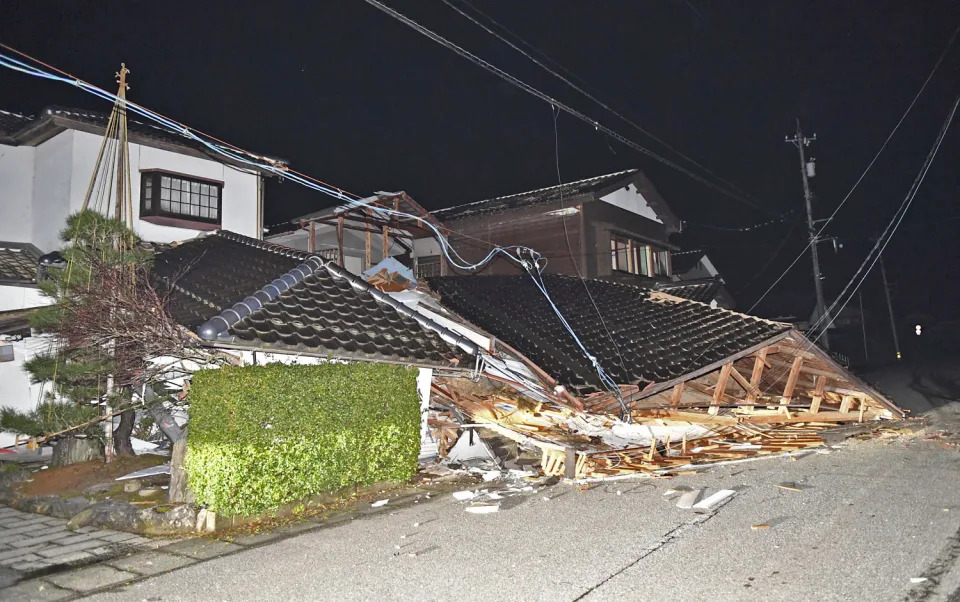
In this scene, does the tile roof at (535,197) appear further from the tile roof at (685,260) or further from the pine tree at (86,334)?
the pine tree at (86,334)

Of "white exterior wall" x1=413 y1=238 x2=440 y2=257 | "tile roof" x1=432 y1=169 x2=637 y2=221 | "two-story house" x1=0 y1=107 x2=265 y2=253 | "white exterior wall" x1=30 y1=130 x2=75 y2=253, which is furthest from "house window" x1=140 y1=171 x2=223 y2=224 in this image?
"tile roof" x1=432 y1=169 x2=637 y2=221

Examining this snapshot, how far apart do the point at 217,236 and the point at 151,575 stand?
11.6 metres

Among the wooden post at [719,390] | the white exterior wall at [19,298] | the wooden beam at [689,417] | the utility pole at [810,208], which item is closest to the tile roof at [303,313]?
the white exterior wall at [19,298]

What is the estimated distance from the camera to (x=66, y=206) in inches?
573

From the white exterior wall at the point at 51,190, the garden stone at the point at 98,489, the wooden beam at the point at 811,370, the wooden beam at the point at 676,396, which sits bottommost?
the garden stone at the point at 98,489

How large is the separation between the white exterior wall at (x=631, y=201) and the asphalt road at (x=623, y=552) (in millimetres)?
19076

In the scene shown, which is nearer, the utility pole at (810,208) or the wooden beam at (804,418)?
the wooden beam at (804,418)

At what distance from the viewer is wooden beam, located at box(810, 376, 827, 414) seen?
42.7 feet

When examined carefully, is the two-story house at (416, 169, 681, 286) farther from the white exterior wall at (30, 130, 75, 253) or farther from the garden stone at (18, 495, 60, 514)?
the garden stone at (18, 495, 60, 514)

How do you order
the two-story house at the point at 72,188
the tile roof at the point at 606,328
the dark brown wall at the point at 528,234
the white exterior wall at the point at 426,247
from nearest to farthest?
the tile roof at the point at 606,328 → the two-story house at the point at 72,188 → the dark brown wall at the point at 528,234 → the white exterior wall at the point at 426,247

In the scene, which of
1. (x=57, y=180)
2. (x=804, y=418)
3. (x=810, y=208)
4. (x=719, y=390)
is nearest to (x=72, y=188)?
(x=57, y=180)

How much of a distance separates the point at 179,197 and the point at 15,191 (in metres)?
4.03

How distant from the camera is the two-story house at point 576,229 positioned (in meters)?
24.7

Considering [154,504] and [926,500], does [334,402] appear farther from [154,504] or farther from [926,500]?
[926,500]
